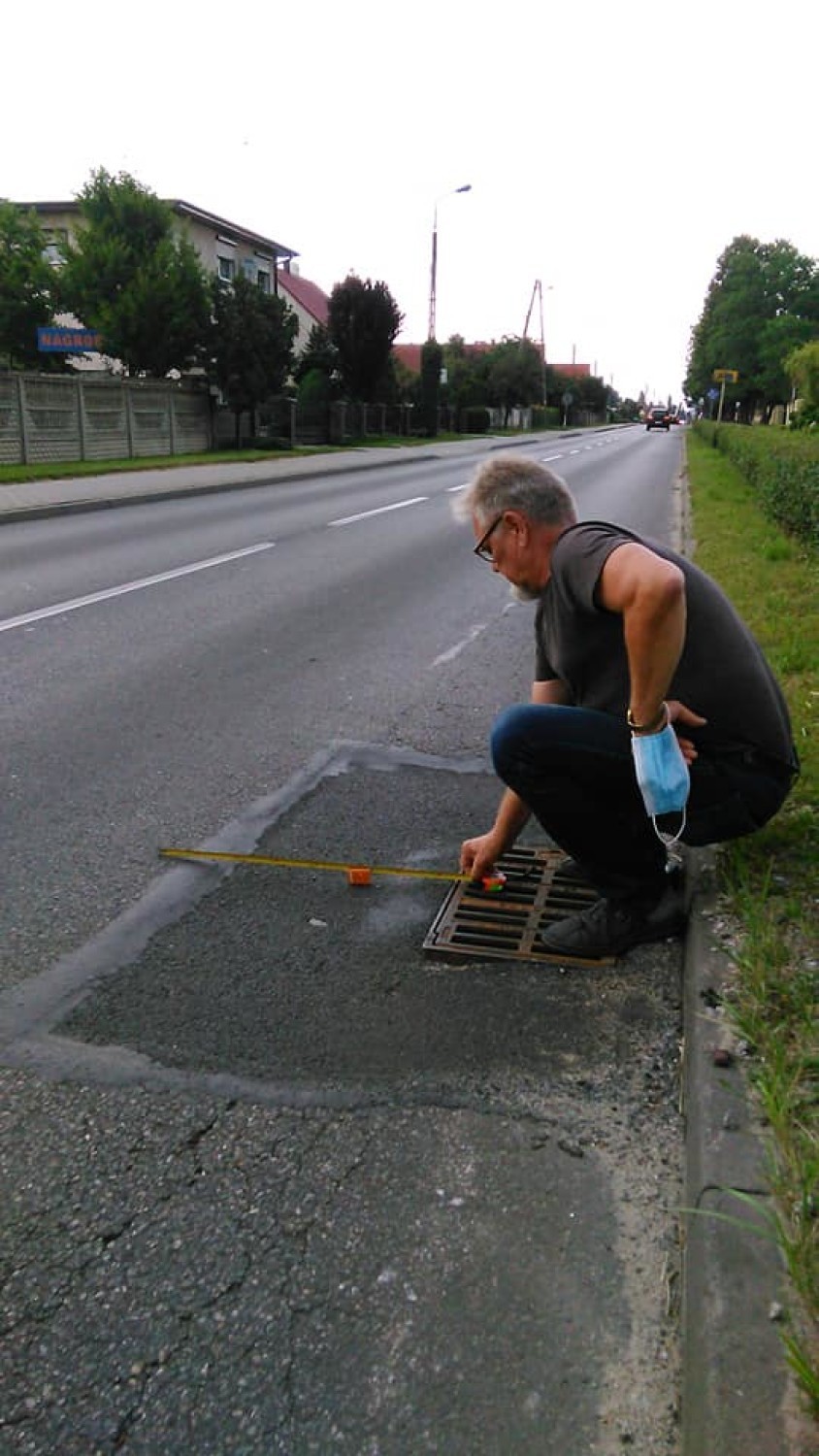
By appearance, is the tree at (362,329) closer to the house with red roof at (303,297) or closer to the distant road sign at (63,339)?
the house with red roof at (303,297)

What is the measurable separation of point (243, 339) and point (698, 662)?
3082 cm

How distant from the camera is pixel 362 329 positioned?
44312mm

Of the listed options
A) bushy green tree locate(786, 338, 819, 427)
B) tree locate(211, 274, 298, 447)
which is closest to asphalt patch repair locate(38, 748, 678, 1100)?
bushy green tree locate(786, 338, 819, 427)

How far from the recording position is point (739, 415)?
7581 centimetres

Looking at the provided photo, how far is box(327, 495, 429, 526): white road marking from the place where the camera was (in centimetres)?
1569

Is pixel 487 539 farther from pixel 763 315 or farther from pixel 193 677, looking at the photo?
pixel 763 315

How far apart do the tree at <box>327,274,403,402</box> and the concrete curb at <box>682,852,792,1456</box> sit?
4422 centimetres

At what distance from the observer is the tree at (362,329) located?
43.8 m

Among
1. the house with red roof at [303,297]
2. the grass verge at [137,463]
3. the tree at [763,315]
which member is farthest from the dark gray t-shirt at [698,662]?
the tree at [763,315]

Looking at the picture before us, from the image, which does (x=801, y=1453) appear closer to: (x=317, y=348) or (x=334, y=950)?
(x=334, y=950)

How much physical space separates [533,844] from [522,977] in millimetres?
1096

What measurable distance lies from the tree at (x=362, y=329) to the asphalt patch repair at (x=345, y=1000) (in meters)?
42.9

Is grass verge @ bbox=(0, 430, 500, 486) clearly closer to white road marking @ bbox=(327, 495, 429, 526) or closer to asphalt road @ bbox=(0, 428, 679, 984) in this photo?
white road marking @ bbox=(327, 495, 429, 526)

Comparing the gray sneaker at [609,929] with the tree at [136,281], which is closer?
the gray sneaker at [609,929]
